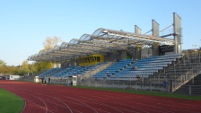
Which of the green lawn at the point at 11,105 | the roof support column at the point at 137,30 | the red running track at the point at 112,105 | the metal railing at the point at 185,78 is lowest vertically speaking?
the red running track at the point at 112,105

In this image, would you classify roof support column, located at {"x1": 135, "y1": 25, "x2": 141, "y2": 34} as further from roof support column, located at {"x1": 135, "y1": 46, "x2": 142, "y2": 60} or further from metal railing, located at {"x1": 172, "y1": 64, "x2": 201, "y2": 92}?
metal railing, located at {"x1": 172, "y1": 64, "x2": 201, "y2": 92}

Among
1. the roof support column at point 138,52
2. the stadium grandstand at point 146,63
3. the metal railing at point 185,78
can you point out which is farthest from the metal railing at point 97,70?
the metal railing at point 185,78

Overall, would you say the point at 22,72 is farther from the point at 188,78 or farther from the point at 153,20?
the point at 188,78

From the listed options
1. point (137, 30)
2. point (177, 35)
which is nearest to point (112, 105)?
point (177, 35)

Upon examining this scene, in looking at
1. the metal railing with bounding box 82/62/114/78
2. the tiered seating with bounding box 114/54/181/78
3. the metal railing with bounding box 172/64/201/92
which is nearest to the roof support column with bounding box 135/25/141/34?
the metal railing with bounding box 82/62/114/78

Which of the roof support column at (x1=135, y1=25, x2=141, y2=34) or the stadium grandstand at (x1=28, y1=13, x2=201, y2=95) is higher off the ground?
the roof support column at (x1=135, y1=25, x2=141, y2=34)

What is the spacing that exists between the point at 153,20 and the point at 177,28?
4.98 metres

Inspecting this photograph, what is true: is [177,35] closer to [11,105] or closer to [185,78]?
[185,78]

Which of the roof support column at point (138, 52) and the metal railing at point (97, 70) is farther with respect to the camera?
the metal railing at point (97, 70)

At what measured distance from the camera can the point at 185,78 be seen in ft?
80.9

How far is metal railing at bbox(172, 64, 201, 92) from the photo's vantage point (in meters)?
23.8

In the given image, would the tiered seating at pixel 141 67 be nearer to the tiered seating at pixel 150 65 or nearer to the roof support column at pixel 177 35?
the tiered seating at pixel 150 65

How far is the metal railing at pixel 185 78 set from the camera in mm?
23828

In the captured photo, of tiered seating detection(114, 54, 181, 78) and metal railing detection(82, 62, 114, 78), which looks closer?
tiered seating detection(114, 54, 181, 78)
